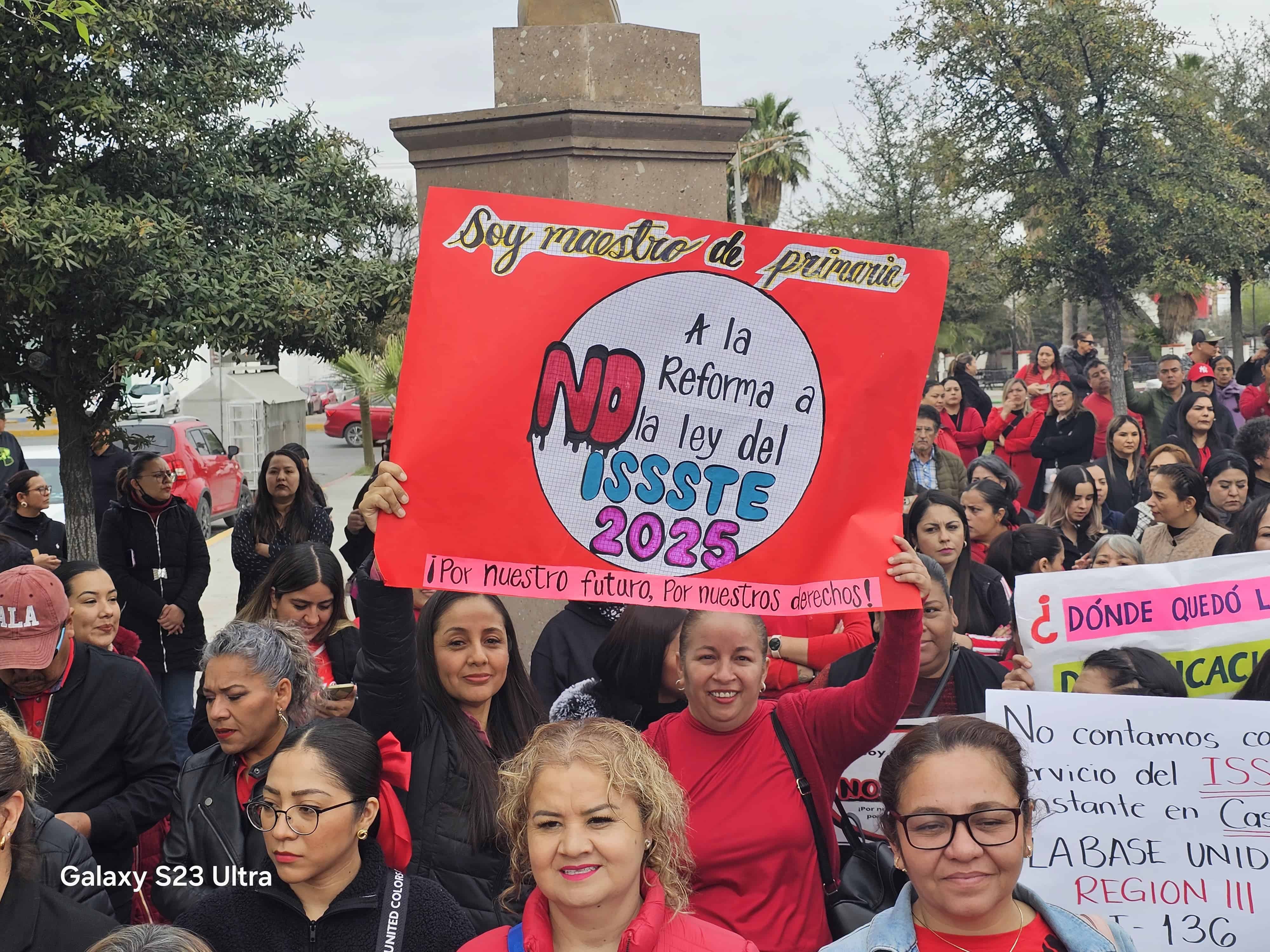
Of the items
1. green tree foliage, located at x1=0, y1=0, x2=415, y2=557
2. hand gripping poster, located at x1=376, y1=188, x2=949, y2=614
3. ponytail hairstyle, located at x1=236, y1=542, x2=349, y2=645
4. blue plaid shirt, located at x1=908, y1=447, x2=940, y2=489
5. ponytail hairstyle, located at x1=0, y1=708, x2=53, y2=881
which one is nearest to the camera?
ponytail hairstyle, located at x1=0, y1=708, x2=53, y2=881

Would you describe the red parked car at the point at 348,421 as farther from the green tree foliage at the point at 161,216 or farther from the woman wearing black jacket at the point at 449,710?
the woman wearing black jacket at the point at 449,710

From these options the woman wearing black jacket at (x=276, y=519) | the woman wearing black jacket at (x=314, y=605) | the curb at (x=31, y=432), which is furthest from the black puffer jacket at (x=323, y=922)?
the curb at (x=31, y=432)

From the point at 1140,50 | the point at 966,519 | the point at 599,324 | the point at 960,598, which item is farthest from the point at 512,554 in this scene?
the point at 1140,50

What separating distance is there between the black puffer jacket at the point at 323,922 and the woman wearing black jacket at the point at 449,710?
261 mm

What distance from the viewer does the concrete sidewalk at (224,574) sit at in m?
12.2

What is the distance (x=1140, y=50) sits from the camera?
1767cm

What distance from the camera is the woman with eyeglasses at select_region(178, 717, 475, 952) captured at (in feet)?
9.32

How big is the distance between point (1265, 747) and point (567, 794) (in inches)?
74.8

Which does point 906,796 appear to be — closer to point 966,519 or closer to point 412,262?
point 966,519

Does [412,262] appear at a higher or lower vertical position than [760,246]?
higher

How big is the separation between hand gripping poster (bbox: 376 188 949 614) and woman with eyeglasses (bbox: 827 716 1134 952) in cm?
67

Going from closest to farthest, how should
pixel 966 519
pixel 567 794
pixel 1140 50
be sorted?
1. pixel 567 794
2. pixel 966 519
3. pixel 1140 50

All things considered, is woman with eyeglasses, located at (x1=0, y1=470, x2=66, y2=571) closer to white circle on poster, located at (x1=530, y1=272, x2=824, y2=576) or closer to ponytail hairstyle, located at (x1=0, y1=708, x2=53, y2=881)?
ponytail hairstyle, located at (x1=0, y1=708, x2=53, y2=881)

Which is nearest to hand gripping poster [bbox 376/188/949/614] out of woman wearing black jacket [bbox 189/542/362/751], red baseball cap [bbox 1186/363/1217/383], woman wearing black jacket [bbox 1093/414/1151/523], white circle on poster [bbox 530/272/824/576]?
white circle on poster [bbox 530/272/824/576]
